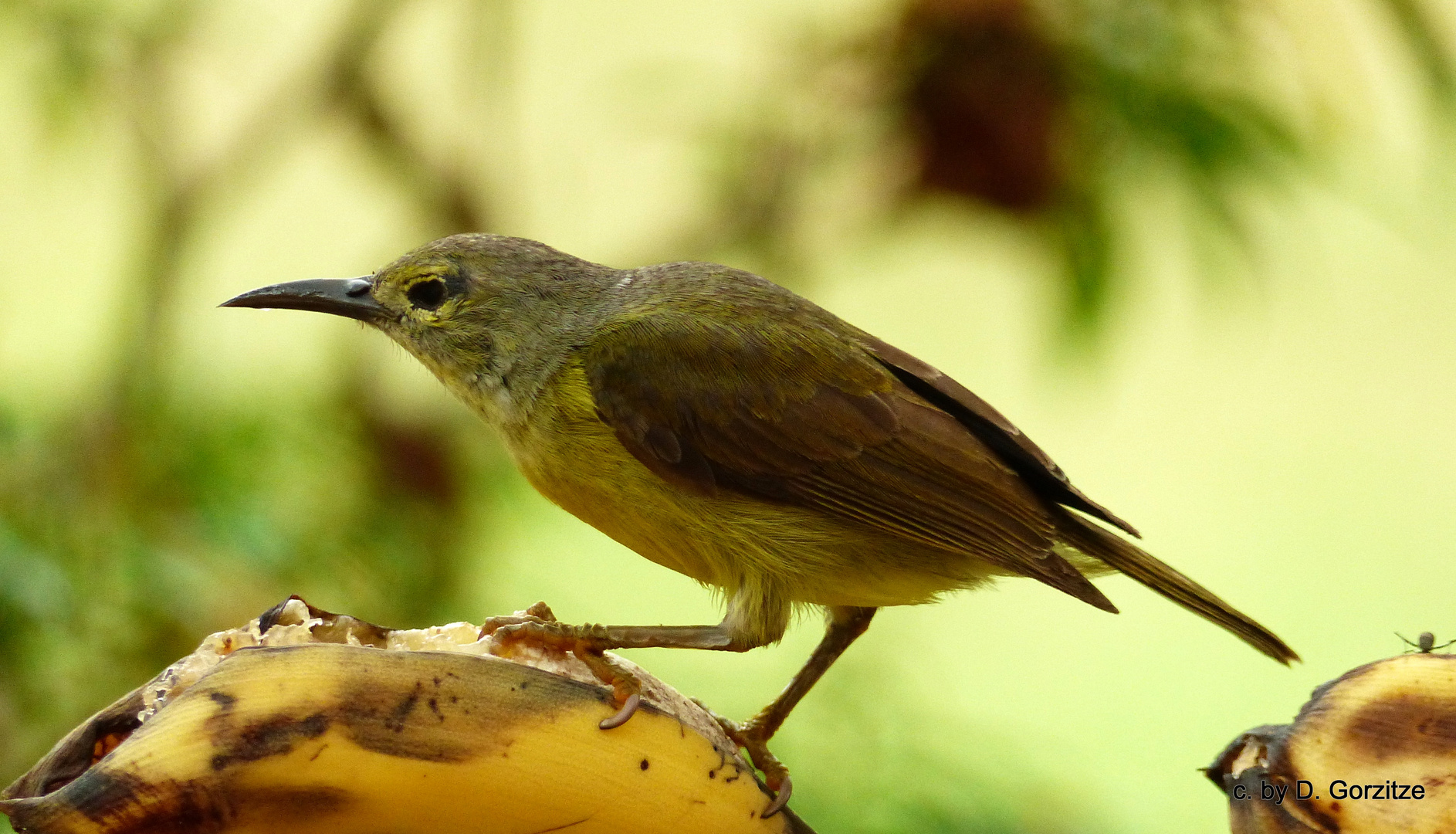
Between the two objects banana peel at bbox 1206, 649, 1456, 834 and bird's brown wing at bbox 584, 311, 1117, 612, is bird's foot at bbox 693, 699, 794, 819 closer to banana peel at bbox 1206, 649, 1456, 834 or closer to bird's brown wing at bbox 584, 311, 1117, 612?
bird's brown wing at bbox 584, 311, 1117, 612

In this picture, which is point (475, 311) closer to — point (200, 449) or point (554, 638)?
point (554, 638)

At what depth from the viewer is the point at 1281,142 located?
412 centimetres

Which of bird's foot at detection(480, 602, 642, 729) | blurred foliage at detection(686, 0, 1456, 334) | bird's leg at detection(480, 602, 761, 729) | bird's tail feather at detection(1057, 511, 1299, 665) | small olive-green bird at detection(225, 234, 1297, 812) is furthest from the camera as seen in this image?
blurred foliage at detection(686, 0, 1456, 334)

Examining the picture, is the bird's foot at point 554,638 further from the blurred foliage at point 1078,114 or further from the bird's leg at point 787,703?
the blurred foliage at point 1078,114

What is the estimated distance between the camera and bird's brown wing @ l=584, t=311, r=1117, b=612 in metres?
2.31

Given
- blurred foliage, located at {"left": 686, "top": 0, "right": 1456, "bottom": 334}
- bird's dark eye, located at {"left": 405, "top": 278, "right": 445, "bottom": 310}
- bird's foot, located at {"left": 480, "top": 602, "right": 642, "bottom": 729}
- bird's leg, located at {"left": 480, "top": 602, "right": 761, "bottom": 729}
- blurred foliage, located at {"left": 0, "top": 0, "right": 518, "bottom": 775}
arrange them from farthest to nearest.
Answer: blurred foliage, located at {"left": 686, "top": 0, "right": 1456, "bottom": 334}, blurred foliage, located at {"left": 0, "top": 0, "right": 518, "bottom": 775}, bird's dark eye, located at {"left": 405, "top": 278, "right": 445, "bottom": 310}, bird's foot, located at {"left": 480, "top": 602, "right": 642, "bottom": 729}, bird's leg, located at {"left": 480, "top": 602, "right": 761, "bottom": 729}

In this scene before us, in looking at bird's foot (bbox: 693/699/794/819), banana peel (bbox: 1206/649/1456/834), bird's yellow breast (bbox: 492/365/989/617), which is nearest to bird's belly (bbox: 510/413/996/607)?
bird's yellow breast (bbox: 492/365/989/617)

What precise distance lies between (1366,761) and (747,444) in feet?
3.63

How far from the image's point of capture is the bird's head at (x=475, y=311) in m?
2.48

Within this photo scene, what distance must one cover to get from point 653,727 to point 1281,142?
127 inches

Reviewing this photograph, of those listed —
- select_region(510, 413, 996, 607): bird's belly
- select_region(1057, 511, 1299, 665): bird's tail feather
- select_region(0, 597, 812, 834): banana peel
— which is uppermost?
select_region(1057, 511, 1299, 665): bird's tail feather

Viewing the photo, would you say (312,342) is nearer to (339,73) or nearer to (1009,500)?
(339,73)

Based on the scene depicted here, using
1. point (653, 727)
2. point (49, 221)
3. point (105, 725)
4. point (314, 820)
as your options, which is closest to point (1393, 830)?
point (653, 727)

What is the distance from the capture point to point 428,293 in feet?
8.32
